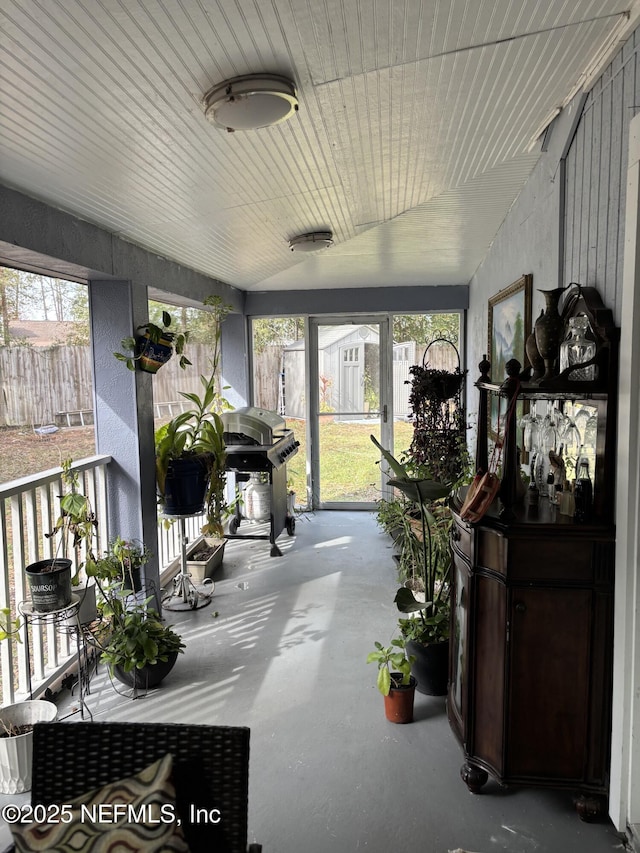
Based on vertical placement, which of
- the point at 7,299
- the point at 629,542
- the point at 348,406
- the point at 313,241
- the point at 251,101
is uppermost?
the point at 313,241

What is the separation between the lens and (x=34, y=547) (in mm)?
2887

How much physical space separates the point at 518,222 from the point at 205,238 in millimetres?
1935

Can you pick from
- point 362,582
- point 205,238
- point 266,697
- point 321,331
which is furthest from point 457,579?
point 321,331

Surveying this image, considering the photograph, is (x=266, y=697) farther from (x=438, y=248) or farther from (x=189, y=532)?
(x=438, y=248)

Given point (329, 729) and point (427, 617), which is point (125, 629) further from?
point (427, 617)

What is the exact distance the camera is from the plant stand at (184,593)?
3.96 metres

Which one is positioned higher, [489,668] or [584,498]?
[584,498]

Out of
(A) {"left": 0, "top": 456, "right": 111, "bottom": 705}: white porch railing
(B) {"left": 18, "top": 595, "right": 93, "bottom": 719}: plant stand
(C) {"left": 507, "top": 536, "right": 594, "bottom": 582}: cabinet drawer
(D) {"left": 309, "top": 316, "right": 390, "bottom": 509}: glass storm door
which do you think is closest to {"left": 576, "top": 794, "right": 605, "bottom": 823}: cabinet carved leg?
(C) {"left": 507, "top": 536, "right": 594, "bottom": 582}: cabinet drawer

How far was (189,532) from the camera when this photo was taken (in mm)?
5199

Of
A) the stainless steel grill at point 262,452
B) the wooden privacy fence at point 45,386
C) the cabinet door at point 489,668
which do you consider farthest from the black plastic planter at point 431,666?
the stainless steel grill at point 262,452

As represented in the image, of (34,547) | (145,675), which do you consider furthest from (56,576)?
(145,675)

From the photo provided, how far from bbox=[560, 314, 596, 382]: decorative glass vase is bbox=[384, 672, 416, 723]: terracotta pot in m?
1.55

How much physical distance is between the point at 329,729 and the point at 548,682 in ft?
3.51

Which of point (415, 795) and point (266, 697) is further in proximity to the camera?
point (266, 697)
